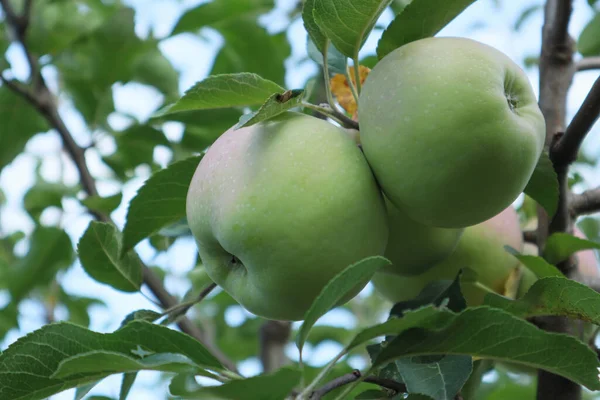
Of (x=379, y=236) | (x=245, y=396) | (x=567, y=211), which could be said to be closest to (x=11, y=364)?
(x=245, y=396)

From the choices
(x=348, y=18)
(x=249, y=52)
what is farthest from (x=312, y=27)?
(x=249, y=52)

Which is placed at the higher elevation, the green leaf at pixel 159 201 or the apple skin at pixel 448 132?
the apple skin at pixel 448 132

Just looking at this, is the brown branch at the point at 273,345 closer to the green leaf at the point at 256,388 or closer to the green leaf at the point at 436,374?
the green leaf at the point at 436,374

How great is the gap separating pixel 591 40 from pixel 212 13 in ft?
2.89

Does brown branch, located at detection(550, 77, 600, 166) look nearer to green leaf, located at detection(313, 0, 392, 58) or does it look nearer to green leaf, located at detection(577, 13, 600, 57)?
green leaf, located at detection(313, 0, 392, 58)

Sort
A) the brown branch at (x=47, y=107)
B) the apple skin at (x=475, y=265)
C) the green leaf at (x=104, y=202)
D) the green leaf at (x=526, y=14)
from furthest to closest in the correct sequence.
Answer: the green leaf at (x=526, y=14), the brown branch at (x=47, y=107), the green leaf at (x=104, y=202), the apple skin at (x=475, y=265)

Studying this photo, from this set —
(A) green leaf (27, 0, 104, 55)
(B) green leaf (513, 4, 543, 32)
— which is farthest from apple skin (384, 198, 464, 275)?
(B) green leaf (513, 4, 543, 32)

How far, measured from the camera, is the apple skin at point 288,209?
0.76 meters

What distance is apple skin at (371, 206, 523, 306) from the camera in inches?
42.7

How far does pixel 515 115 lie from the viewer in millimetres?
796

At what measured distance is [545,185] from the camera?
0.99 meters

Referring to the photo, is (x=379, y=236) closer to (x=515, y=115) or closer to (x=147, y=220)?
(x=515, y=115)

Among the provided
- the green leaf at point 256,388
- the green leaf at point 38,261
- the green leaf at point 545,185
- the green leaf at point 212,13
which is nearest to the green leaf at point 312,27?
the green leaf at point 545,185

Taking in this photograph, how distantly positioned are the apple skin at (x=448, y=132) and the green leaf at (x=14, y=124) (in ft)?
4.10
